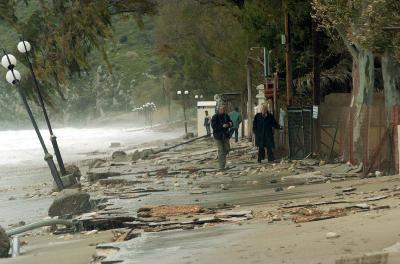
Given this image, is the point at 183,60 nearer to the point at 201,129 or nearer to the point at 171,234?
the point at 201,129

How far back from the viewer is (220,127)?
69.4ft

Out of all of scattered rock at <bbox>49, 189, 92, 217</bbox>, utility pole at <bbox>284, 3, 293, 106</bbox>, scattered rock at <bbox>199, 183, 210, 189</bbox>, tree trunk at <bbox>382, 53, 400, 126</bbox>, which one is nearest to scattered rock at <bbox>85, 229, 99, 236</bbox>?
scattered rock at <bbox>49, 189, 92, 217</bbox>

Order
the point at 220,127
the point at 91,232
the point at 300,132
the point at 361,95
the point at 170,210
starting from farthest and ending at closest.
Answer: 1. the point at 300,132
2. the point at 220,127
3. the point at 361,95
4. the point at 170,210
5. the point at 91,232

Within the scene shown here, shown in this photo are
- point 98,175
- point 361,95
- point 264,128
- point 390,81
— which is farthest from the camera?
point 98,175

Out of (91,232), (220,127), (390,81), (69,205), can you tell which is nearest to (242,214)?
(91,232)

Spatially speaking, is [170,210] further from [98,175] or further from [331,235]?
A: [98,175]

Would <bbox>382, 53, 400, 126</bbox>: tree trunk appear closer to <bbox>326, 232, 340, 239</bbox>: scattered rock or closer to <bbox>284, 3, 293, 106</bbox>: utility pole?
<bbox>284, 3, 293, 106</bbox>: utility pole

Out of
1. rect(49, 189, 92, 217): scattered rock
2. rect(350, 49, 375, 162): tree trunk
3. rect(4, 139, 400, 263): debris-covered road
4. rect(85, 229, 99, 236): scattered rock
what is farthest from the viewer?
rect(350, 49, 375, 162): tree trunk

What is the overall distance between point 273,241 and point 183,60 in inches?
3012

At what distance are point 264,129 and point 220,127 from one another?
7.15ft

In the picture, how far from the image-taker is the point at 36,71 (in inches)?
714

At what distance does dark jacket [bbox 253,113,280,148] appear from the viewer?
74.8 ft

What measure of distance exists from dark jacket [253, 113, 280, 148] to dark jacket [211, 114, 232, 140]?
65.2 inches

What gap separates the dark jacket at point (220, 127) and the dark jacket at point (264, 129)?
1.66m
